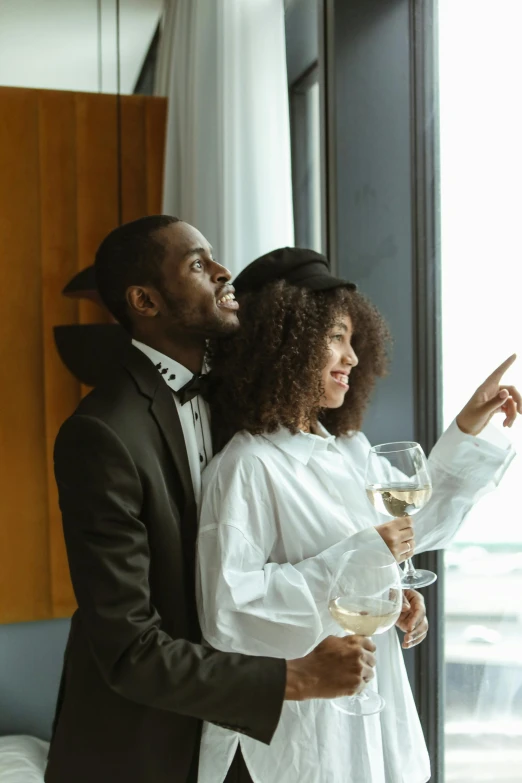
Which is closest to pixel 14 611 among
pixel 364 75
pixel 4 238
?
pixel 4 238

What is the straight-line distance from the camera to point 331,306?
146 cm

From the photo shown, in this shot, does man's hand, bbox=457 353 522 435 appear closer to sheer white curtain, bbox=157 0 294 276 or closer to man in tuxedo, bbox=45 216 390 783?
man in tuxedo, bbox=45 216 390 783

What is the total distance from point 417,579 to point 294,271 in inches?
24.0

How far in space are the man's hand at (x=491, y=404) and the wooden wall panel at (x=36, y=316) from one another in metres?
1.50

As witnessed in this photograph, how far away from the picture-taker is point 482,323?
68.5 inches

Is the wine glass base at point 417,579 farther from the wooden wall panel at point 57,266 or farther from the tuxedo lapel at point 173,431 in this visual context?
the wooden wall panel at point 57,266

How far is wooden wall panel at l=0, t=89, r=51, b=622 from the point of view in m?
2.51

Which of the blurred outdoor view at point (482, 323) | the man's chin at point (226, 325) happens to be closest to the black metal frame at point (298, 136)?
the blurred outdoor view at point (482, 323)

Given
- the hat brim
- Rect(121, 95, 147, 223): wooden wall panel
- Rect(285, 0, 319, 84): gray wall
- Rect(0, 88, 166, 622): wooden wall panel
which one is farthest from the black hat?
Rect(121, 95, 147, 223): wooden wall panel

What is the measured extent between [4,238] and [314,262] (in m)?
1.42

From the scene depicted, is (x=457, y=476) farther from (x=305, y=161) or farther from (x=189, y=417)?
(x=305, y=161)

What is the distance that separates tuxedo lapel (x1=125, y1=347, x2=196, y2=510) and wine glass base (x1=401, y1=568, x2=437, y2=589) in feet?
1.26

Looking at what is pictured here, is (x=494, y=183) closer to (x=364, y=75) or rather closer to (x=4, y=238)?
(x=364, y=75)

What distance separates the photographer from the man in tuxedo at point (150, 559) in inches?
44.1
